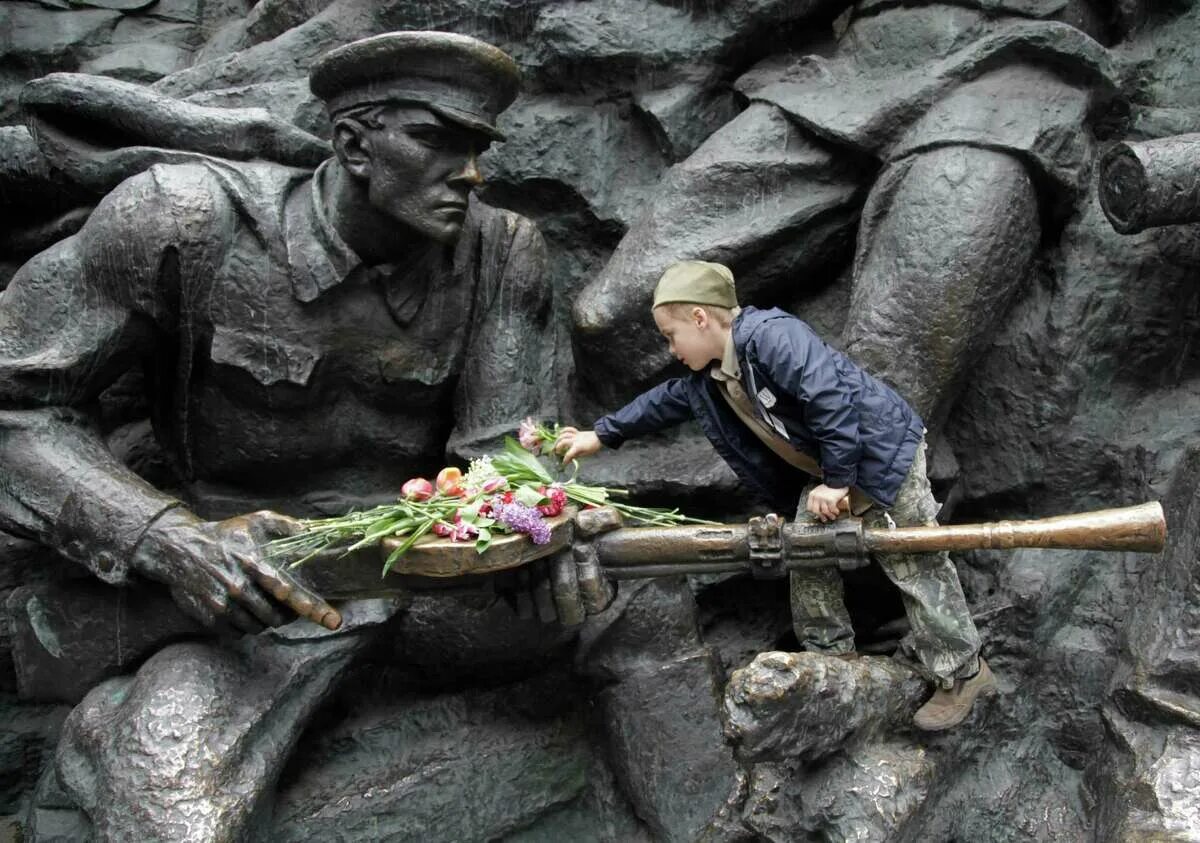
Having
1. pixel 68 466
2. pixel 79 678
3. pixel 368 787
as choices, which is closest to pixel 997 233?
pixel 368 787

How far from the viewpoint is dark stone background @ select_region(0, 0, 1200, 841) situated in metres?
3.65

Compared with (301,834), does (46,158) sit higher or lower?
higher

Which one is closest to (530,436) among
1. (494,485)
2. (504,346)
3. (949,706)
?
(494,485)

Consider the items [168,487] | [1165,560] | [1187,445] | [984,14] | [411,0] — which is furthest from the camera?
[411,0]

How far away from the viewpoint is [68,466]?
150 inches

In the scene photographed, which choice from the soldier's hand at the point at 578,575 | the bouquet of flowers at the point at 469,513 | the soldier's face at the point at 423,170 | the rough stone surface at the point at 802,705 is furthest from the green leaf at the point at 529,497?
the soldier's face at the point at 423,170

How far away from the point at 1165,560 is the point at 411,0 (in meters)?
3.40

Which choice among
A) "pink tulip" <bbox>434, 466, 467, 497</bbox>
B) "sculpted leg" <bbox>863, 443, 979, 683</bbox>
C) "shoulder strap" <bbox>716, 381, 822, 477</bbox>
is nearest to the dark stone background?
"sculpted leg" <bbox>863, 443, 979, 683</bbox>

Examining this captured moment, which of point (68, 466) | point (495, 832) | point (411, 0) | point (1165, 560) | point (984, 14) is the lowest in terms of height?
point (495, 832)

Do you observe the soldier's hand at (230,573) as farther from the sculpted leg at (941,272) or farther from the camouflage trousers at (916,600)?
the sculpted leg at (941,272)

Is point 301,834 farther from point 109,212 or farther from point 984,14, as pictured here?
point 984,14

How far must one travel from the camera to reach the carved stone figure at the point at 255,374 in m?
3.56

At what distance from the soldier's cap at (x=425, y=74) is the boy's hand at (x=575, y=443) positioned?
3.08 feet

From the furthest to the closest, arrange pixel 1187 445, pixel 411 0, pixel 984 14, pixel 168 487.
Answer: pixel 411 0 → pixel 168 487 → pixel 984 14 → pixel 1187 445
